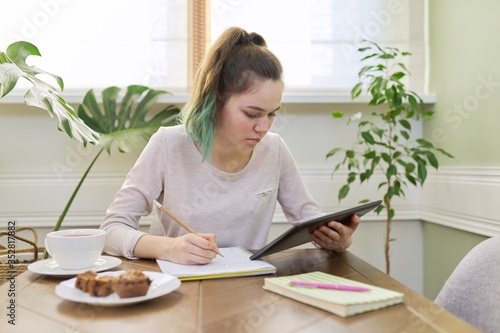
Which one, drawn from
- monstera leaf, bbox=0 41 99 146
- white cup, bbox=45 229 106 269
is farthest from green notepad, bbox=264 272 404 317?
monstera leaf, bbox=0 41 99 146

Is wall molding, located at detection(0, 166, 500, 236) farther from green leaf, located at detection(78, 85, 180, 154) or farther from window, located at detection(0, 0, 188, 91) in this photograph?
window, located at detection(0, 0, 188, 91)

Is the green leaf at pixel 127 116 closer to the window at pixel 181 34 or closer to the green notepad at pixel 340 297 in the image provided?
the window at pixel 181 34

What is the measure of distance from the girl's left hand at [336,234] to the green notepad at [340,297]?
416 millimetres

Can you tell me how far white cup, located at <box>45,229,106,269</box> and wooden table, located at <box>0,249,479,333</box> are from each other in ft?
0.19

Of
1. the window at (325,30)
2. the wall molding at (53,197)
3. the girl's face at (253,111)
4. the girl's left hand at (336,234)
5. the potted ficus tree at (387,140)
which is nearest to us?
the girl's left hand at (336,234)

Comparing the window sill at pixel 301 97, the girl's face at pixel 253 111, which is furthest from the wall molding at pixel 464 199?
the girl's face at pixel 253 111

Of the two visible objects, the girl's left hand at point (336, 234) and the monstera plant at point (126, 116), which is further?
the monstera plant at point (126, 116)

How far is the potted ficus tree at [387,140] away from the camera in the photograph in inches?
87.9

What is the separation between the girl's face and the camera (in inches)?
60.1

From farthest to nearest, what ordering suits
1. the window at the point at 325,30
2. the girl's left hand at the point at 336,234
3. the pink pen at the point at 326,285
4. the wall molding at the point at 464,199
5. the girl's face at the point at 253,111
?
1. the window at the point at 325,30
2. the wall molding at the point at 464,199
3. the girl's face at the point at 253,111
4. the girl's left hand at the point at 336,234
5. the pink pen at the point at 326,285

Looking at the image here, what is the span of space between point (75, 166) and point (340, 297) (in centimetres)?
182

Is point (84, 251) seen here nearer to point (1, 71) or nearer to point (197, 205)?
point (1, 71)

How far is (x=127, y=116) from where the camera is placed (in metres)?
2.33

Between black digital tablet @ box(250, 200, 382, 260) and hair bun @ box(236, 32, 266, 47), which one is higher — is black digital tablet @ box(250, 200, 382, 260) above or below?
below
